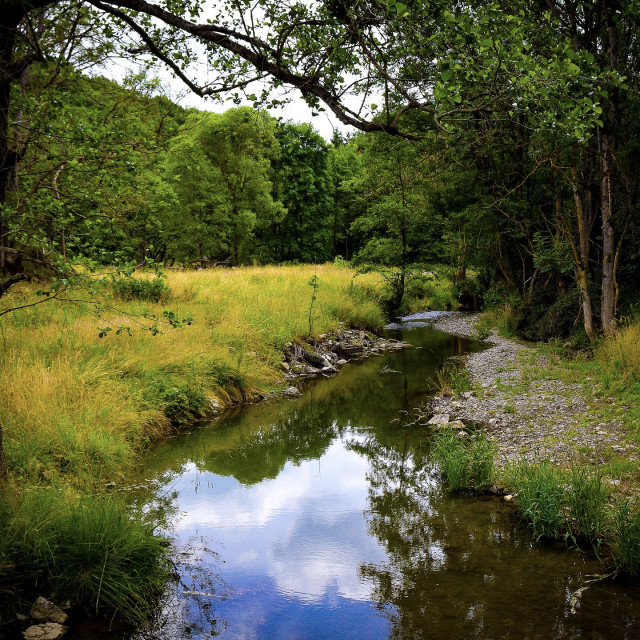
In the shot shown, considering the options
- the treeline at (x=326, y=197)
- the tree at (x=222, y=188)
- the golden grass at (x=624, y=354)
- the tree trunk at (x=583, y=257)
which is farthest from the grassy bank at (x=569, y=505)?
the tree at (x=222, y=188)

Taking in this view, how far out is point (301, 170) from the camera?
46.2 ft

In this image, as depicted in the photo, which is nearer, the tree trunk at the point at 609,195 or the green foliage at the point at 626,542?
the green foliage at the point at 626,542

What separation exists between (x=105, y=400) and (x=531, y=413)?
7335 mm

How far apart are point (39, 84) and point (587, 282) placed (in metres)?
11.7

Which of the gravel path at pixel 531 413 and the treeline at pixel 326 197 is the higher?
the treeline at pixel 326 197

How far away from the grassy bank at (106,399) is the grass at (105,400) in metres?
0.02

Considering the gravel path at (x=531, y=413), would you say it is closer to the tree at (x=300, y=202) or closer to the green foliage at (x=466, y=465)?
the green foliage at (x=466, y=465)

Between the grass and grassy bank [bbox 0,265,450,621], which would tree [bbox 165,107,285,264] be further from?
the grass

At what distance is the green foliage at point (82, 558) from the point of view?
172 inches

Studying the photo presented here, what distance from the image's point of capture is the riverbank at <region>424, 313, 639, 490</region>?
718 centimetres

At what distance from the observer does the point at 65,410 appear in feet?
24.5

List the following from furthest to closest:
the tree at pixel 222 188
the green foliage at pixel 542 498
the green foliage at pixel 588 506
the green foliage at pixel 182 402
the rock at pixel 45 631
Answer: the tree at pixel 222 188 < the green foliage at pixel 182 402 < the green foliage at pixel 542 498 < the green foliage at pixel 588 506 < the rock at pixel 45 631

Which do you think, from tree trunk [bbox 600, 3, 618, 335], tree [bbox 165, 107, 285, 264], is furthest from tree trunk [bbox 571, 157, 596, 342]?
tree [bbox 165, 107, 285, 264]

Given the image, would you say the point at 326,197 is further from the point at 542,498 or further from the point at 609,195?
the point at 542,498
